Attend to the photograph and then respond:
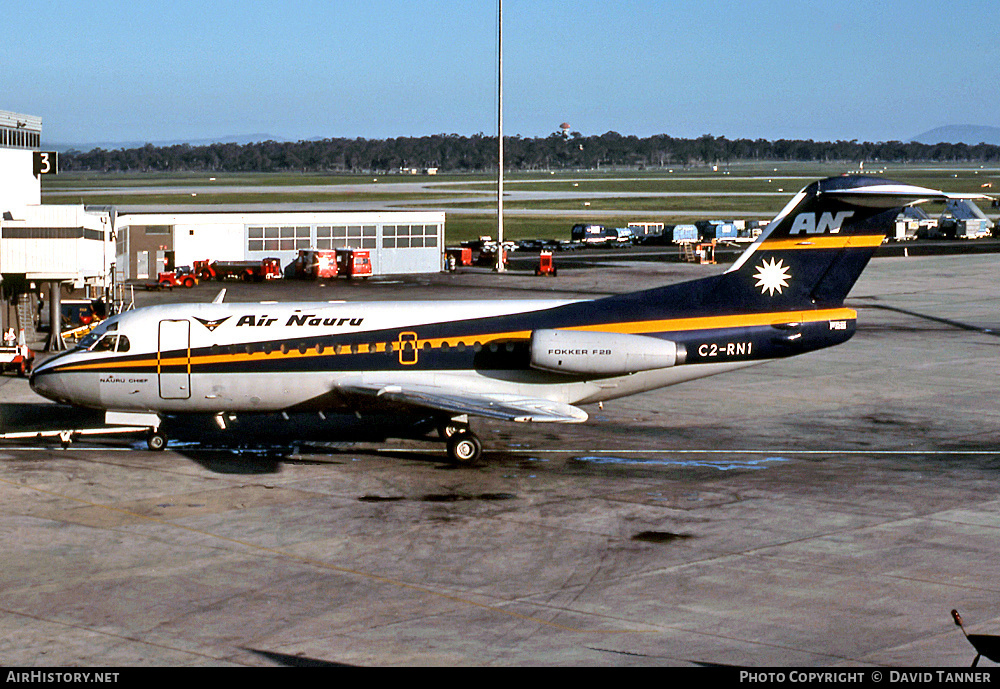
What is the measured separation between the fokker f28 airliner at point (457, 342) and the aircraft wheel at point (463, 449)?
0.78 m

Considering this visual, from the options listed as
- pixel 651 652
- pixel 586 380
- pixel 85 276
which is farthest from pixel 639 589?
pixel 85 276

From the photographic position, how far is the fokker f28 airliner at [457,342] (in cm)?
2847

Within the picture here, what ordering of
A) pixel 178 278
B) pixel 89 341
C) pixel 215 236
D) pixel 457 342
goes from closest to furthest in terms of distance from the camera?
pixel 457 342 → pixel 89 341 → pixel 178 278 → pixel 215 236

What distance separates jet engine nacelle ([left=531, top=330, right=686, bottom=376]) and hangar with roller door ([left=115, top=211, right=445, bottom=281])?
56.1 m

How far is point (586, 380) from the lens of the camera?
2839 cm

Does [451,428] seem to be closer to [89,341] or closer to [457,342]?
Result: [457,342]

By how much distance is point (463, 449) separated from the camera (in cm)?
2759

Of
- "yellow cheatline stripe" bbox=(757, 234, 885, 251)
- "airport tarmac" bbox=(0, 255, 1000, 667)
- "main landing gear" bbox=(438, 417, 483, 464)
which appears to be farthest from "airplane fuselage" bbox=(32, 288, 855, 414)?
"yellow cheatline stripe" bbox=(757, 234, 885, 251)

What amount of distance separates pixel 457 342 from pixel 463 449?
2.68m

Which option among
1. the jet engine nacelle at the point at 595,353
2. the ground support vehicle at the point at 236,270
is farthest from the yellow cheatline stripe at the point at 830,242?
the ground support vehicle at the point at 236,270

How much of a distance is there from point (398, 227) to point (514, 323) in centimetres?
5645

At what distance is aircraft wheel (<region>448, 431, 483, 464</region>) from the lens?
27.6 meters

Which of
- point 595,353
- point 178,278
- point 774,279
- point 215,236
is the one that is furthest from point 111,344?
point 215,236

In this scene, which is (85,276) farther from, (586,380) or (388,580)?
(388,580)
